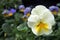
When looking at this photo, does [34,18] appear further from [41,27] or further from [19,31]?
[19,31]

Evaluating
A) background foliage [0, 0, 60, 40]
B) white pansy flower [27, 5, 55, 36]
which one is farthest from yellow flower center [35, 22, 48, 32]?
background foliage [0, 0, 60, 40]

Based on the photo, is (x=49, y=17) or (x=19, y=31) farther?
(x=19, y=31)

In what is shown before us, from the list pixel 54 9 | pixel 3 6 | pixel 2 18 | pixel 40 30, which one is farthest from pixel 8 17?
pixel 40 30

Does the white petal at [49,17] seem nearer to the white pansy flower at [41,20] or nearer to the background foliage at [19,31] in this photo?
the white pansy flower at [41,20]

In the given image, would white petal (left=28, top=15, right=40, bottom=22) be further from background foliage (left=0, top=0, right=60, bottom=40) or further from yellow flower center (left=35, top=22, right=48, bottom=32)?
background foliage (left=0, top=0, right=60, bottom=40)

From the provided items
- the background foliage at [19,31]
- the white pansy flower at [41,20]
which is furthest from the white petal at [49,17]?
the background foliage at [19,31]

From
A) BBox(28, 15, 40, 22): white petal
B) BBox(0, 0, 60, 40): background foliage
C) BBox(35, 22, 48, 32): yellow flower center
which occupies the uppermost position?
BBox(28, 15, 40, 22): white petal

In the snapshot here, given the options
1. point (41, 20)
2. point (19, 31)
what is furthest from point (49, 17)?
point (19, 31)

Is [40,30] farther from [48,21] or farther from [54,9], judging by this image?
[54,9]

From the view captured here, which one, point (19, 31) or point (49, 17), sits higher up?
point (49, 17)
